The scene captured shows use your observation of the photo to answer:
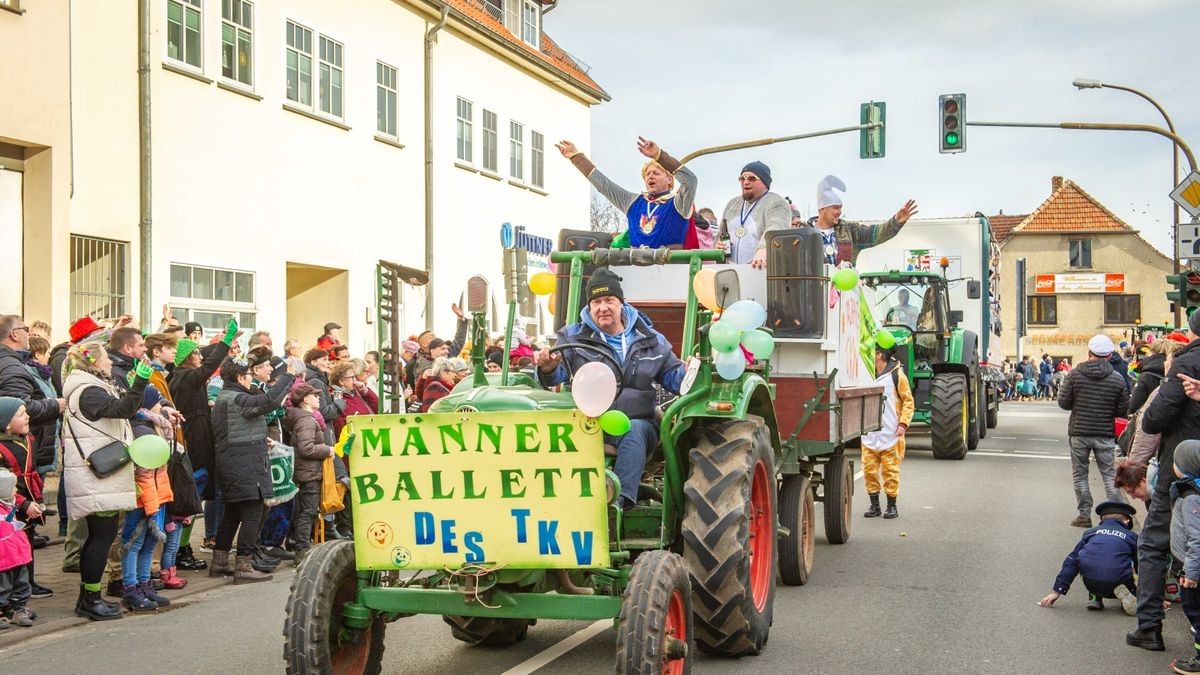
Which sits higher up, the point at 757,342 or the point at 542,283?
the point at 542,283

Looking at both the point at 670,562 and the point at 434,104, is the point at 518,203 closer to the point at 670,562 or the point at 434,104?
the point at 434,104

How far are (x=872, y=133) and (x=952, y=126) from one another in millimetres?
1473

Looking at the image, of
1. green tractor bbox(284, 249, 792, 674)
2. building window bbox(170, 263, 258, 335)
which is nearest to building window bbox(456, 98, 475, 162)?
building window bbox(170, 263, 258, 335)

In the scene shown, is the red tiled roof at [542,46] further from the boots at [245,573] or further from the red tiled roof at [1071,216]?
the red tiled roof at [1071,216]

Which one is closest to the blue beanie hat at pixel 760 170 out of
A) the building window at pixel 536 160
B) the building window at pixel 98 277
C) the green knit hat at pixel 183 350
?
the green knit hat at pixel 183 350

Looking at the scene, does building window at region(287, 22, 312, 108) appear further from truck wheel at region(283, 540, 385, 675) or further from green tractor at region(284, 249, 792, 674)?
Answer: truck wheel at region(283, 540, 385, 675)

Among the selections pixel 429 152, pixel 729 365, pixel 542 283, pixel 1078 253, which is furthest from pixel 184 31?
pixel 1078 253

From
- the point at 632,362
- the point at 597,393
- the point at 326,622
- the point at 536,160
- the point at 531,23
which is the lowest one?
the point at 326,622

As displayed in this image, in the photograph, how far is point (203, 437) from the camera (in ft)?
35.1

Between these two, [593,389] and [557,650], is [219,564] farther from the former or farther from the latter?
[593,389]

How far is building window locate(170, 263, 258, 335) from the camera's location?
18562 mm

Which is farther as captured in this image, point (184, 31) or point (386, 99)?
point (386, 99)

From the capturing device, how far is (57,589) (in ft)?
32.8

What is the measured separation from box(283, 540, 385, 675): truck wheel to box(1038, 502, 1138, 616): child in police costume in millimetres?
4864
